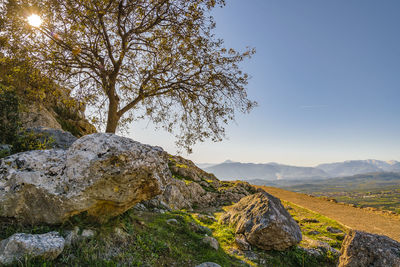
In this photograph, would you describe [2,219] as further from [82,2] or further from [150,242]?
[82,2]

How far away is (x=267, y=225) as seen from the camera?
942 cm

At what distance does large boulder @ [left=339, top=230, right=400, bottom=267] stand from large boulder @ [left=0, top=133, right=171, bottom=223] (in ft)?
24.2

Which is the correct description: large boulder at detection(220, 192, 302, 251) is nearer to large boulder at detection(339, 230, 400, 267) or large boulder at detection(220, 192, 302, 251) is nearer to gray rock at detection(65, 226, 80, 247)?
large boulder at detection(339, 230, 400, 267)

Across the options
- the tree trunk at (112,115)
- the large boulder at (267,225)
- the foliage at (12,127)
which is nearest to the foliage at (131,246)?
the large boulder at (267,225)

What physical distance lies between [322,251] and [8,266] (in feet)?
37.3

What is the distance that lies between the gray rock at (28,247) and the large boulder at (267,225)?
7857 millimetres

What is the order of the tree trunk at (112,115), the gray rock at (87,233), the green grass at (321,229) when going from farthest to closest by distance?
1. the tree trunk at (112,115)
2. the green grass at (321,229)
3. the gray rock at (87,233)

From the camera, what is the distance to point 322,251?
9703mm

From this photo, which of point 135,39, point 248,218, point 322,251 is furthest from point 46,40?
point 322,251

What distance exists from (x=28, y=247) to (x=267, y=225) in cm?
859

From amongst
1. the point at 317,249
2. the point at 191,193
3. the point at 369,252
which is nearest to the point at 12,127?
the point at 369,252

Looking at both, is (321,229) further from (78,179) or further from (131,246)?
(78,179)

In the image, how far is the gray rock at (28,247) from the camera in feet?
12.7

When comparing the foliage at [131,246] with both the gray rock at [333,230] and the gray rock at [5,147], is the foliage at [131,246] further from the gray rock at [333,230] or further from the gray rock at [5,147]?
the gray rock at [333,230]
